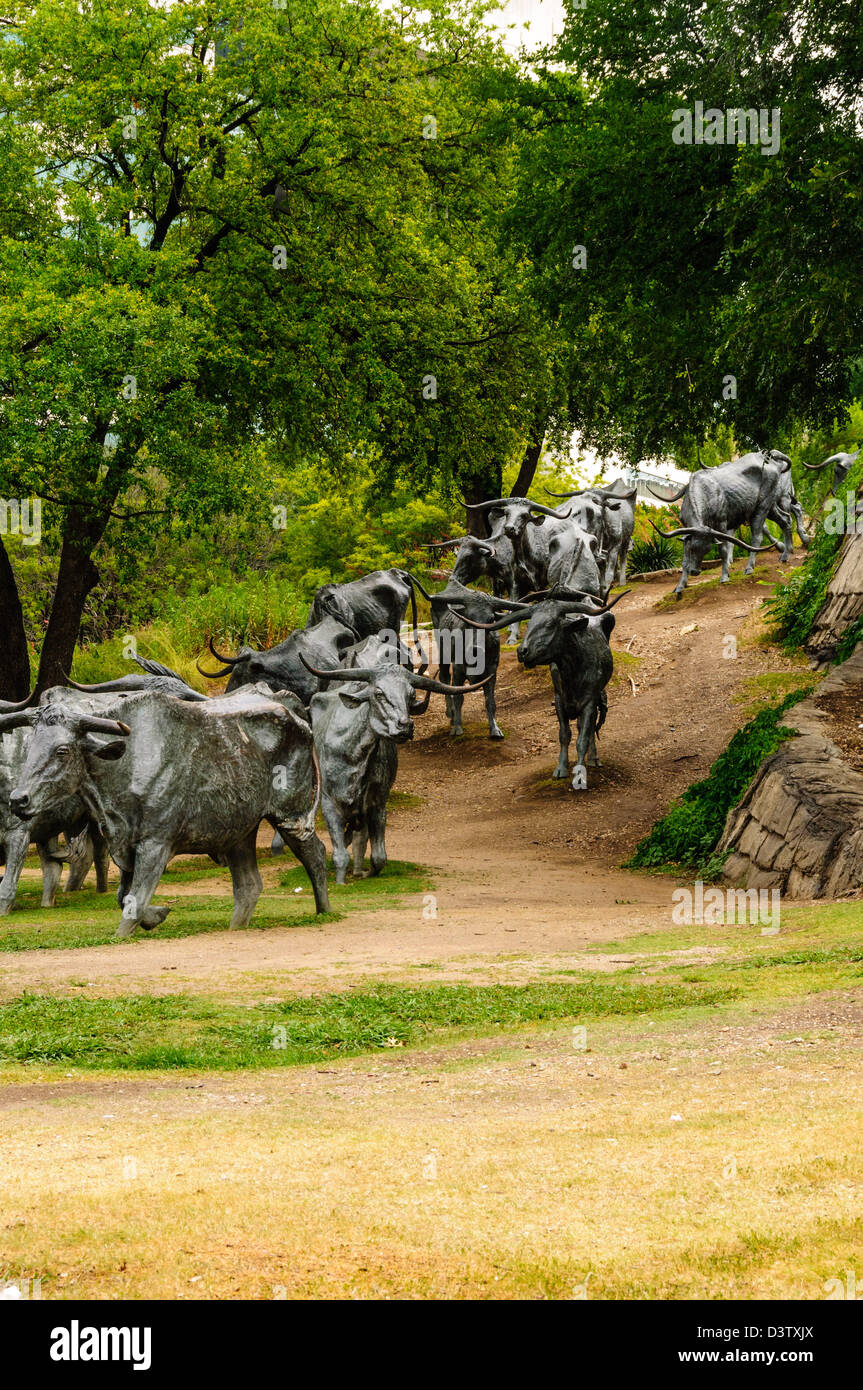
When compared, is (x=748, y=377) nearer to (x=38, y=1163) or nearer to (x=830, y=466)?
(x=38, y=1163)

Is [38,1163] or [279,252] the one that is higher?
[279,252]

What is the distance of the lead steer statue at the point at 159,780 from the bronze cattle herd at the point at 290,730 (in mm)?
13

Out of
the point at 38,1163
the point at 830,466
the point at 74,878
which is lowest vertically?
the point at 74,878

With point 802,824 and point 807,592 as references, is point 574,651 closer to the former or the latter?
point 807,592

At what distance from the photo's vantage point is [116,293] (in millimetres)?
20750

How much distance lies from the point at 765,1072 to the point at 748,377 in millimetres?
13196

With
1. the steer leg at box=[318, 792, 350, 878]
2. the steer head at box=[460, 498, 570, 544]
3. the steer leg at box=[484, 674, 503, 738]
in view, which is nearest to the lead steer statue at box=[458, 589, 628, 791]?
the steer leg at box=[484, 674, 503, 738]

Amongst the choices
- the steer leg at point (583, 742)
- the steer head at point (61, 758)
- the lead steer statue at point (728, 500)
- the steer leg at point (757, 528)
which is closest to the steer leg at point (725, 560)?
the lead steer statue at point (728, 500)

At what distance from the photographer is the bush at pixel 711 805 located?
17.2 meters

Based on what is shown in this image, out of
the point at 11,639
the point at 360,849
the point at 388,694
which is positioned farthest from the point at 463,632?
Result: the point at 388,694

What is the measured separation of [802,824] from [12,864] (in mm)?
7951

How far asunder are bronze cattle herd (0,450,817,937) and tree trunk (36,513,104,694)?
381 centimetres
